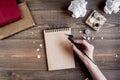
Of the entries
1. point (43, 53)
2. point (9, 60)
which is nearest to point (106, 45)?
point (43, 53)

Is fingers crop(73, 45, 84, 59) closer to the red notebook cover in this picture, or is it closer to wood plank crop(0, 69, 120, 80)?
wood plank crop(0, 69, 120, 80)

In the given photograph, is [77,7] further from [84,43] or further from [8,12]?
[8,12]

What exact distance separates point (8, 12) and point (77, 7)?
31cm

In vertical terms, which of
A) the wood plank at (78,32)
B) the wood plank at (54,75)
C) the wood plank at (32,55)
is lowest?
the wood plank at (54,75)

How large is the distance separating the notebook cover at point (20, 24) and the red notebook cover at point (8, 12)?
22 millimetres

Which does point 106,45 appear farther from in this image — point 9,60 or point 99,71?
point 9,60

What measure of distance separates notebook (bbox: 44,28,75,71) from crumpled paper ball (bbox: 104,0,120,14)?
0.20 m

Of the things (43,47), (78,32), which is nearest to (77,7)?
(78,32)

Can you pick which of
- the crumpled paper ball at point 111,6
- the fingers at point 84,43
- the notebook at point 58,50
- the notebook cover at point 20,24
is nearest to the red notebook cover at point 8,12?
the notebook cover at point 20,24

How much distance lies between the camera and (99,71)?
3.53 feet

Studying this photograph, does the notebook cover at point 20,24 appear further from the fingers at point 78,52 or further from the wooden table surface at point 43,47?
the fingers at point 78,52

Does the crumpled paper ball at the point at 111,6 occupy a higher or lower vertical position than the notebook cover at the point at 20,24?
higher

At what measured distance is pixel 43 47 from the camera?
1111 millimetres

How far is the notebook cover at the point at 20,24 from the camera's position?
1.10 m
